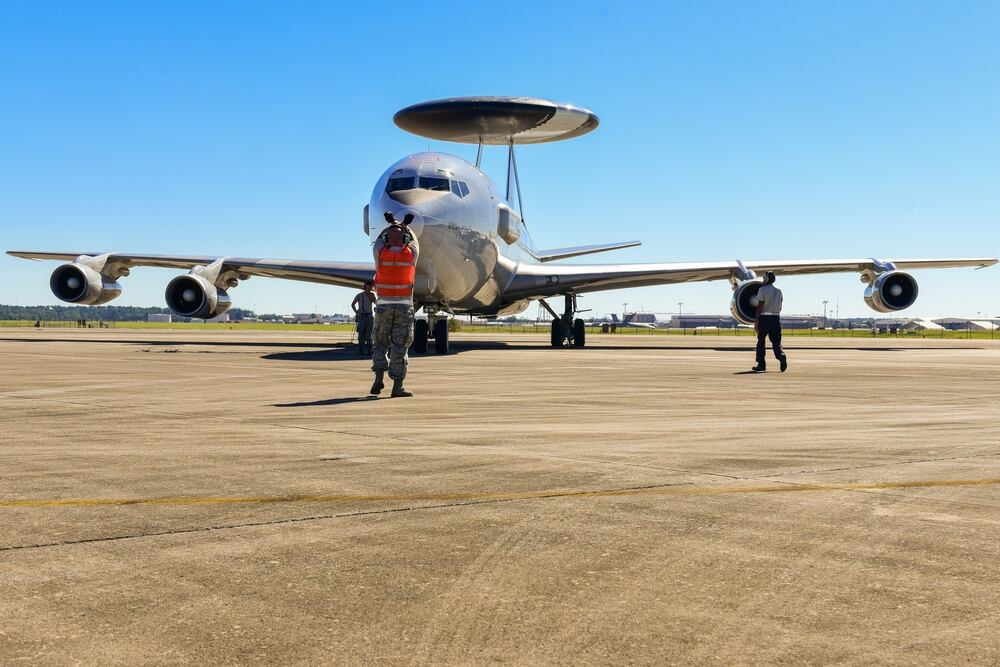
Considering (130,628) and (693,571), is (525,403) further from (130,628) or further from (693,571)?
(130,628)

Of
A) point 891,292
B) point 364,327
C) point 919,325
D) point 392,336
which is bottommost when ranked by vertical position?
point 392,336

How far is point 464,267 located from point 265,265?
8648mm

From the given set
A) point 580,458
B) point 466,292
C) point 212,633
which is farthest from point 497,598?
point 466,292

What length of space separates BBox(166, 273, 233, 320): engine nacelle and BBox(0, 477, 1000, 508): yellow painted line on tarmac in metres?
25.5

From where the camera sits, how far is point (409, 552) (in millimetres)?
4070

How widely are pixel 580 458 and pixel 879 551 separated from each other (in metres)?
2.93

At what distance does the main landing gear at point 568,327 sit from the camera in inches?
1400

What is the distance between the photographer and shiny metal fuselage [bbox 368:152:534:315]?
23.0m

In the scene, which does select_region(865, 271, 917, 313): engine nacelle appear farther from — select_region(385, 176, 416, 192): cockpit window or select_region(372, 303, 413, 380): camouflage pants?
select_region(372, 303, 413, 380): camouflage pants

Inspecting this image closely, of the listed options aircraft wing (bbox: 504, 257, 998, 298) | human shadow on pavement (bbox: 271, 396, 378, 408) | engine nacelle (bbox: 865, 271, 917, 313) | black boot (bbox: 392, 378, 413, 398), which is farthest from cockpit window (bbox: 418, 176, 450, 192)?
engine nacelle (bbox: 865, 271, 917, 313)

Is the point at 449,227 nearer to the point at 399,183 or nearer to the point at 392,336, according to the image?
the point at 399,183

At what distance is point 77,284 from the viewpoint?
3212 centimetres

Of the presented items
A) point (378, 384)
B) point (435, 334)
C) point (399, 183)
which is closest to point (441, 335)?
point (435, 334)

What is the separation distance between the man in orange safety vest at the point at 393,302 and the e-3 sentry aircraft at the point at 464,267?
916 centimetres
